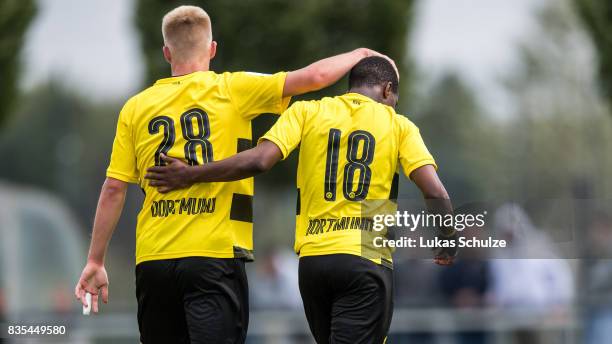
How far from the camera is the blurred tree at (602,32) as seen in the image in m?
12.6

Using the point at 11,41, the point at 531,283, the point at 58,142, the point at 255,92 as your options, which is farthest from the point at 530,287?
the point at 58,142

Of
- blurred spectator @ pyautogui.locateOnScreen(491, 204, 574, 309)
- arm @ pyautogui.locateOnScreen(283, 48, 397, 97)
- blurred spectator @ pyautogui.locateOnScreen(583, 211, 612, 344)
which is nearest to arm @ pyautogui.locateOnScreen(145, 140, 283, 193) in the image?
arm @ pyautogui.locateOnScreen(283, 48, 397, 97)

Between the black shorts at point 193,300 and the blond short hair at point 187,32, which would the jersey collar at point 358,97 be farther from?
the black shorts at point 193,300

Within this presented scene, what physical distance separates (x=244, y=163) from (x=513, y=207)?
2.00 m

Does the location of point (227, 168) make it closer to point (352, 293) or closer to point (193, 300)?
point (193, 300)

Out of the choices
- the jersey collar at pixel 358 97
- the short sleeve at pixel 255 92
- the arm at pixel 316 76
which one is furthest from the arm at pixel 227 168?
the jersey collar at pixel 358 97

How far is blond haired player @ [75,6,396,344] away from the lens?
5836 millimetres

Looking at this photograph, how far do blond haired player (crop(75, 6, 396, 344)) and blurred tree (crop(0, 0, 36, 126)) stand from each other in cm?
900

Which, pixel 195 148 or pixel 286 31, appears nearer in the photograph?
pixel 195 148

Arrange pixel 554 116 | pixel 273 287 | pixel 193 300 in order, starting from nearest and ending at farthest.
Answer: pixel 193 300 < pixel 273 287 < pixel 554 116

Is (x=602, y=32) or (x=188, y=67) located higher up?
(x=602, y=32)

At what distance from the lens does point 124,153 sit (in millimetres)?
6133

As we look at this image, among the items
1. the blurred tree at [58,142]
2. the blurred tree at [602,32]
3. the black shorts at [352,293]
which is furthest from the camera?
the blurred tree at [58,142]

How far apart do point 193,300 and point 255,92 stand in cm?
119
